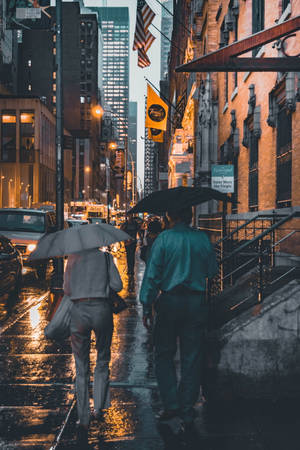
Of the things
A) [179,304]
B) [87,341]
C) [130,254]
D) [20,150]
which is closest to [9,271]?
[130,254]

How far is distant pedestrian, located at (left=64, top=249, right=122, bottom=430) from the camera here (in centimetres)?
514

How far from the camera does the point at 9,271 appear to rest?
44.1 feet

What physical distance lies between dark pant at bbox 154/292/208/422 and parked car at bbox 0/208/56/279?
13.7 m

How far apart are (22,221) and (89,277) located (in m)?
15.2

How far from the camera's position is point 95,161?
187000mm

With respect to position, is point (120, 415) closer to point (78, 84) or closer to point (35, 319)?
point (35, 319)

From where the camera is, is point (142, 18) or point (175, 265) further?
point (142, 18)

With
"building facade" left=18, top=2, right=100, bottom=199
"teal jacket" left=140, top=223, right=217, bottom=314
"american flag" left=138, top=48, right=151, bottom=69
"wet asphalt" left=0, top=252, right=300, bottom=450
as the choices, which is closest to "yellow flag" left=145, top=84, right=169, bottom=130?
"american flag" left=138, top=48, right=151, bottom=69

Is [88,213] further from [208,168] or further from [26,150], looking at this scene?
[208,168]

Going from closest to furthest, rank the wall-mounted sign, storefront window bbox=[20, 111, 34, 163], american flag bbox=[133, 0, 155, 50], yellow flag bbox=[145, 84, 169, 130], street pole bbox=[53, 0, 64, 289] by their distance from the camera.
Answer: the wall-mounted sign
street pole bbox=[53, 0, 64, 289]
american flag bbox=[133, 0, 155, 50]
yellow flag bbox=[145, 84, 169, 130]
storefront window bbox=[20, 111, 34, 163]

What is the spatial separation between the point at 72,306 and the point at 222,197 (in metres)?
1.98

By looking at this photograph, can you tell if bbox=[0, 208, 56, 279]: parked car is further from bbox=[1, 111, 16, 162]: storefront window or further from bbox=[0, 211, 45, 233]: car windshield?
bbox=[1, 111, 16, 162]: storefront window

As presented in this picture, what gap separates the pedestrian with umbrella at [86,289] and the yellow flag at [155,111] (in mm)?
27736

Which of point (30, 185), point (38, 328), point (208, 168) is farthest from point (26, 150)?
point (38, 328)
